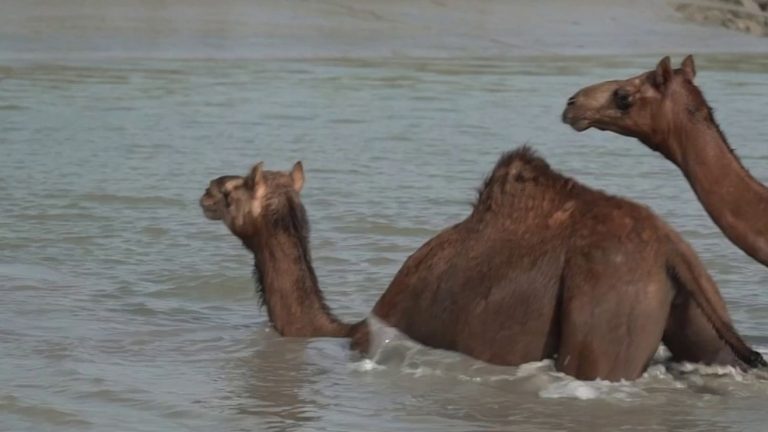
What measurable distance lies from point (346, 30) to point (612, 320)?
50.4ft

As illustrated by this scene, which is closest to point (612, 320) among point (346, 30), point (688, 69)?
point (688, 69)

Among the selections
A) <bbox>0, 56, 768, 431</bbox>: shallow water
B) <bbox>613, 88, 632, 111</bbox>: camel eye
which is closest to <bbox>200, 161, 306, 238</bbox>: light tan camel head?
<bbox>0, 56, 768, 431</bbox>: shallow water

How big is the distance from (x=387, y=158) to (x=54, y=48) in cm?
775

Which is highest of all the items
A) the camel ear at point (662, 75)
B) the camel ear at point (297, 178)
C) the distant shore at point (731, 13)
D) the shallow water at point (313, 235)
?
the camel ear at point (662, 75)

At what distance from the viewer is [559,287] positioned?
6.64 meters

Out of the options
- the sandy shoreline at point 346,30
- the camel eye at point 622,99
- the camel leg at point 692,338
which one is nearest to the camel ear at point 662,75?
the camel eye at point 622,99

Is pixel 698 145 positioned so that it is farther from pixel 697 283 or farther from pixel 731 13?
pixel 731 13

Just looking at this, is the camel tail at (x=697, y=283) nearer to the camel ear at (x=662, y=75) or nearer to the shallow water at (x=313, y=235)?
the shallow water at (x=313, y=235)

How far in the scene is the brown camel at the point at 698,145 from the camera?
7.13 m

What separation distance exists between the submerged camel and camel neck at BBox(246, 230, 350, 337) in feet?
0.93

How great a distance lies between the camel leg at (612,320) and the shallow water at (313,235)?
3.8 inches

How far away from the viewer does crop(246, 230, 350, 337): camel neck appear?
7.68 m

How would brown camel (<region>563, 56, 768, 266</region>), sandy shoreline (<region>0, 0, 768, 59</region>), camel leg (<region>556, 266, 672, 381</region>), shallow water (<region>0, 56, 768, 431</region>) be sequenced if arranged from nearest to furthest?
1. camel leg (<region>556, 266, 672, 381</region>)
2. shallow water (<region>0, 56, 768, 431</region>)
3. brown camel (<region>563, 56, 768, 266</region>)
4. sandy shoreline (<region>0, 0, 768, 59</region>)

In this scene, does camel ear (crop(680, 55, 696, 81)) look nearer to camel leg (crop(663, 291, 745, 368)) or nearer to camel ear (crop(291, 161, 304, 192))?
camel leg (crop(663, 291, 745, 368))
